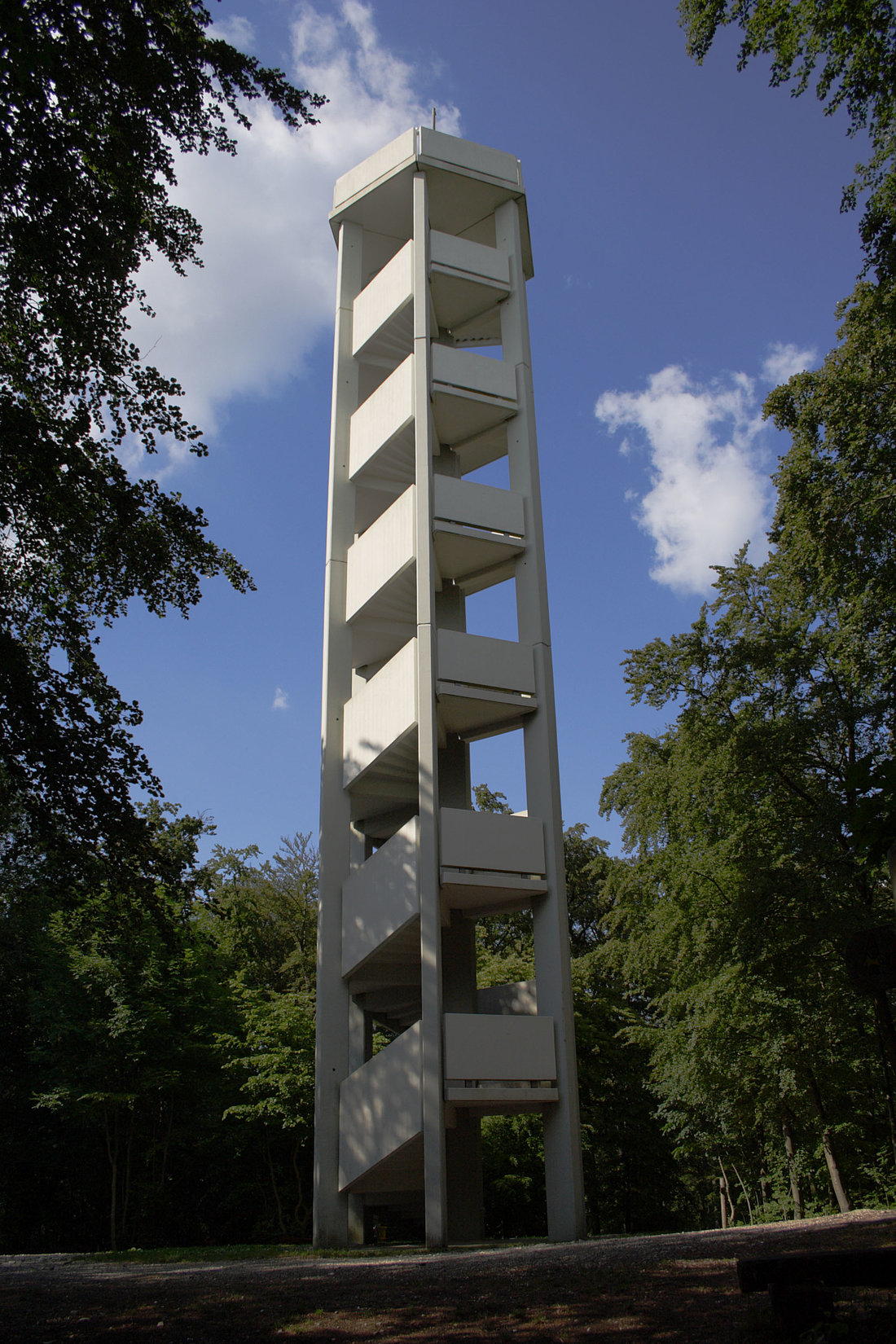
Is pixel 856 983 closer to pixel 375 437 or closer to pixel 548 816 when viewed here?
pixel 548 816

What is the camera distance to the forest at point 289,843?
7.85m

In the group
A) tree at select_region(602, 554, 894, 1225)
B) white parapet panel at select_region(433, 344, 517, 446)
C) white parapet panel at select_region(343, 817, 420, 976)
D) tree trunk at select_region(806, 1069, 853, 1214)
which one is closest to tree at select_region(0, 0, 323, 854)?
white parapet panel at select_region(343, 817, 420, 976)

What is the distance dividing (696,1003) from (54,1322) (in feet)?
40.5

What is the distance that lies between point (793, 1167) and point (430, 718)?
11.3m

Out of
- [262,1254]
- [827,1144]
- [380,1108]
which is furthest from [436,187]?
[827,1144]

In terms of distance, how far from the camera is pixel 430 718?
44.9ft

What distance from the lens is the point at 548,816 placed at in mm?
14078

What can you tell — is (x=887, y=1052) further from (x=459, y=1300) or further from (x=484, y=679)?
(x=484, y=679)

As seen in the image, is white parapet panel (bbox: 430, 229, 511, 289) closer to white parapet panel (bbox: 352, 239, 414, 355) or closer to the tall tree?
white parapet panel (bbox: 352, 239, 414, 355)

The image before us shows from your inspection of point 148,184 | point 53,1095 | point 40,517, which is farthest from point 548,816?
point 53,1095

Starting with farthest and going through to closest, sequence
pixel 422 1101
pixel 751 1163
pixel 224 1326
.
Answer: pixel 751 1163 → pixel 422 1101 → pixel 224 1326

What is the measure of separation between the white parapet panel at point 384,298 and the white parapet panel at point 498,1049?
11.7 m

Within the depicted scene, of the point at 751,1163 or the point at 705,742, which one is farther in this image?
the point at 751,1163

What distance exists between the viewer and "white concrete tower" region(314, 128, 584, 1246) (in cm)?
1270
